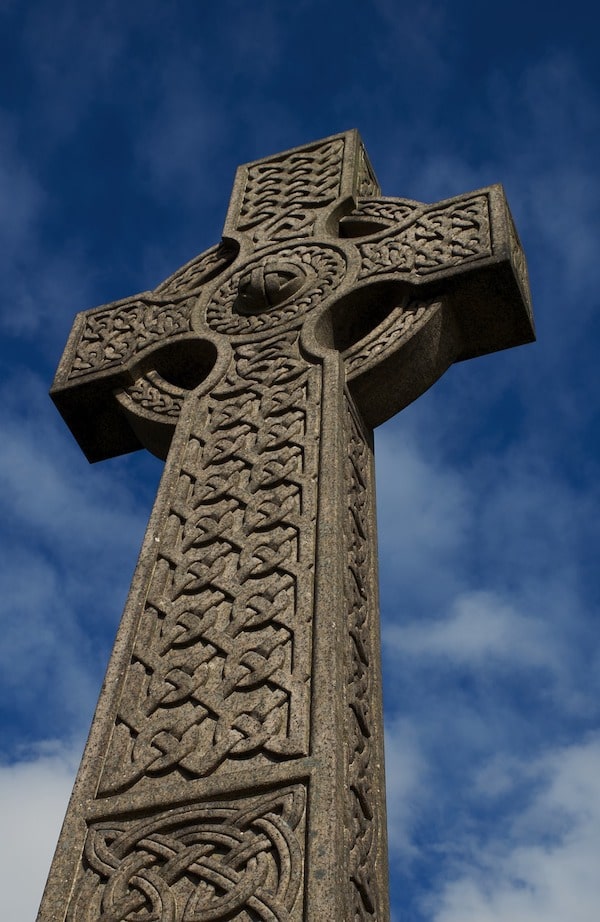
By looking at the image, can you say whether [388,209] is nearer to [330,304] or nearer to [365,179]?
[365,179]

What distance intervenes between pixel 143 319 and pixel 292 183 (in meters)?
1.08

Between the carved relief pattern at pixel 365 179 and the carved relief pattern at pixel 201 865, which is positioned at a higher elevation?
the carved relief pattern at pixel 365 179

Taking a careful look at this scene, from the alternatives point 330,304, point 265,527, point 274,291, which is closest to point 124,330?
point 274,291

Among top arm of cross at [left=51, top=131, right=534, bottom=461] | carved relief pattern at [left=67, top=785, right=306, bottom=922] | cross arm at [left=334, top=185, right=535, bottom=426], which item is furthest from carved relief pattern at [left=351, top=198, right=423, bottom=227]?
carved relief pattern at [left=67, top=785, right=306, bottom=922]

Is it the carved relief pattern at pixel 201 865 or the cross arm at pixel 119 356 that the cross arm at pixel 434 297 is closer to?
the cross arm at pixel 119 356

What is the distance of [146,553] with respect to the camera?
3561mm

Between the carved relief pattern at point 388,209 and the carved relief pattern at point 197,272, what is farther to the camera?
the carved relief pattern at point 197,272

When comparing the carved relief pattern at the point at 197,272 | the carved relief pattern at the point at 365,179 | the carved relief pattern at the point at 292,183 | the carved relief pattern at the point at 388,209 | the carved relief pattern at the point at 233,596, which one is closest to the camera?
the carved relief pattern at the point at 233,596

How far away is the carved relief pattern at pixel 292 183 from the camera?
5137 mm

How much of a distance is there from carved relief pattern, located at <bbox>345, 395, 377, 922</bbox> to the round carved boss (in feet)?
1.98

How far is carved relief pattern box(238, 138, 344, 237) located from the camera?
5.14 metres

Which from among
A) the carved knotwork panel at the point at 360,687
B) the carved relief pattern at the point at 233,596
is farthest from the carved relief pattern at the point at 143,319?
the carved knotwork panel at the point at 360,687

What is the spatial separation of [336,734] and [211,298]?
2.47 m

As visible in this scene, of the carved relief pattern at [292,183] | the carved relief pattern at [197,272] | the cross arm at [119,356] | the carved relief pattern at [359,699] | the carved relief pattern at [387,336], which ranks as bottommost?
the carved relief pattern at [359,699]
